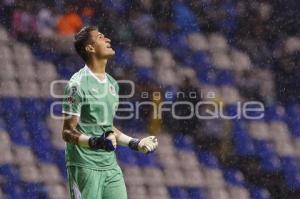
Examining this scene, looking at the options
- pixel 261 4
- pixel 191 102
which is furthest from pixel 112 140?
pixel 261 4

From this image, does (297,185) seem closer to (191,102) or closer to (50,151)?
(191,102)

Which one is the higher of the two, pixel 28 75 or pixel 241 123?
pixel 28 75

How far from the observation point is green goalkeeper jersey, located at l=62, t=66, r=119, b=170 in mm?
4090

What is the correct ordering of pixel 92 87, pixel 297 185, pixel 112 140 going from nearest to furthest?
pixel 112 140, pixel 92 87, pixel 297 185

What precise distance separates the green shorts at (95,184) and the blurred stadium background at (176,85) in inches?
69.0

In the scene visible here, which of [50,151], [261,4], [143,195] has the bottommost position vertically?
[143,195]

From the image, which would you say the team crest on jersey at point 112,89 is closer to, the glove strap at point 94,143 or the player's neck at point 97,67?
the player's neck at point 97,67

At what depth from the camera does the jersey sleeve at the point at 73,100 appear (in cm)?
409

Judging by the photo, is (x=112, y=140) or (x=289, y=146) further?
(x=289, y=146)

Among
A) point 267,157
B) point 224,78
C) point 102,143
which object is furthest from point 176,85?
point 102,143

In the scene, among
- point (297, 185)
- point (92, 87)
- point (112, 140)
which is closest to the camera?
point (112, 140)

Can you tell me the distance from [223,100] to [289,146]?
1.94 feet

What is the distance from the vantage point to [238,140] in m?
5.82

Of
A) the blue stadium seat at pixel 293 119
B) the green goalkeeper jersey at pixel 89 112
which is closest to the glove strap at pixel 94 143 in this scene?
the green goalkeeper jersey at pixel 89 112
